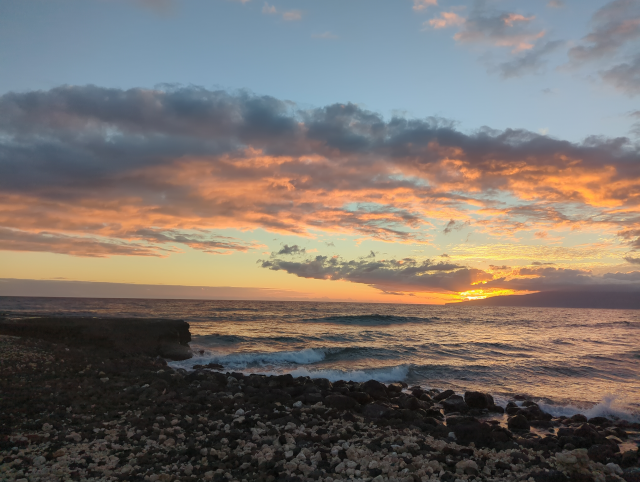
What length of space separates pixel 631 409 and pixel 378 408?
10.7 metres

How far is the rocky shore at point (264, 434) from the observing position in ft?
24.2

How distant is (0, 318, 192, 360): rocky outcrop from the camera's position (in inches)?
859

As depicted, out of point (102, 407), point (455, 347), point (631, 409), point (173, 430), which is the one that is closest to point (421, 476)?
point (173, 430)

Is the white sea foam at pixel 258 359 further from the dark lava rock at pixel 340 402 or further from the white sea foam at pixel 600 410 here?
the white sea foam at pixel 600 410

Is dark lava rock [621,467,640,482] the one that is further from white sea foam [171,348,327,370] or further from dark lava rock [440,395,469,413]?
white sea foam [171,348,327,370]

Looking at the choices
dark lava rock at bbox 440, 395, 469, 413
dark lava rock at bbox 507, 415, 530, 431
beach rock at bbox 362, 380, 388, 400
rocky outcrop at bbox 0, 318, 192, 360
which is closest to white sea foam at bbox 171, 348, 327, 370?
rocky outcrop at bbox 0, 318, 192, 360

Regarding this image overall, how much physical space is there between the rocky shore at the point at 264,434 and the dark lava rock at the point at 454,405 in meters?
0.05

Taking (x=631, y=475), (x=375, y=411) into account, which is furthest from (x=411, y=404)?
(x=631, y=475)

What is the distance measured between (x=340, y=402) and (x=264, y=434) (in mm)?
4005

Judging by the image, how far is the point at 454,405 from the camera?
47.6 ft

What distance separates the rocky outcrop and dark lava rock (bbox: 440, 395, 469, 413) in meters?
16.8

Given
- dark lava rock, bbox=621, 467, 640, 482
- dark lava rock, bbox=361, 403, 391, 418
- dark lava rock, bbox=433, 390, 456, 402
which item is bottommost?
dark lava rock, bbox=433, 390, 456, 402

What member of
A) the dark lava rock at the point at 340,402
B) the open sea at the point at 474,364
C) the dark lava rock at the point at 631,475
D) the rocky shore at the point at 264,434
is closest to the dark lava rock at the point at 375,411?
the rocky shore at the point at 264,434

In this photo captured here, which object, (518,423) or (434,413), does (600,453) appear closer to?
(518,423)
